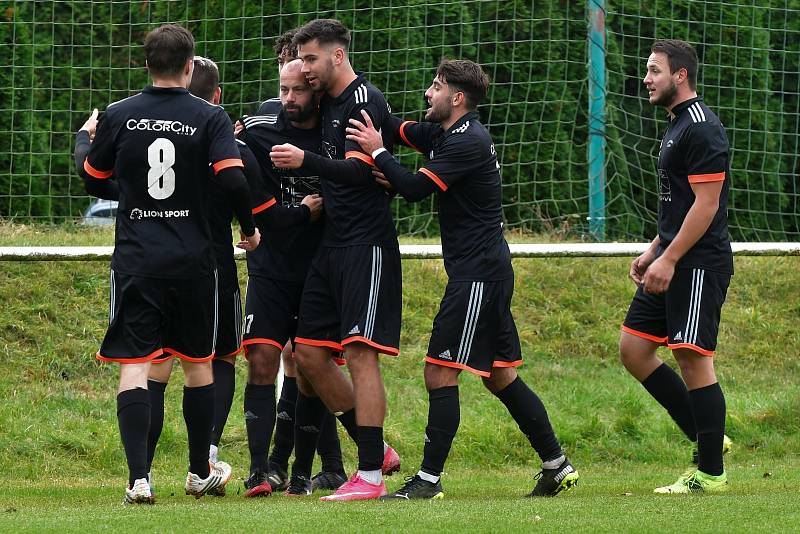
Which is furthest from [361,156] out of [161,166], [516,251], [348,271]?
[516,251]

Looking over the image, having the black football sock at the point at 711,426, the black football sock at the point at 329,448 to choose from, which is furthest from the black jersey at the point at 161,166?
the black football sock at the point at 711,426

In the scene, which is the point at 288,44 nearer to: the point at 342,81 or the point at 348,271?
the point at 342,81

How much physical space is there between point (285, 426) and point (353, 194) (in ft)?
4.91

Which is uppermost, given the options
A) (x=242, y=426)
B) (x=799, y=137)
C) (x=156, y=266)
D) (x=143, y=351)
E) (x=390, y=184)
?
(x=799, y=137)

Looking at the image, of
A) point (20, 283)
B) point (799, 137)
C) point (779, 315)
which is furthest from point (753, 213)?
point (20, 283)

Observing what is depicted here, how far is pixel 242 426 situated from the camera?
28.9 feet

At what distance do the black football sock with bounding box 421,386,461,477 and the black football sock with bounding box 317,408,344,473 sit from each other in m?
1.04

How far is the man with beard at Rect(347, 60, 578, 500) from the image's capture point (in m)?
6.44

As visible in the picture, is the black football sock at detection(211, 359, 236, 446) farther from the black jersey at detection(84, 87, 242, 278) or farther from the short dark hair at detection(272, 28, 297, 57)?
the short dark hair at detection(272, 28, 297, 57)

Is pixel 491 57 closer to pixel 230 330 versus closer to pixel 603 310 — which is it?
pixel 603 310

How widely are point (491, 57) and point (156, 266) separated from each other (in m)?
6.37

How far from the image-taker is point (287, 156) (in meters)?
6.45

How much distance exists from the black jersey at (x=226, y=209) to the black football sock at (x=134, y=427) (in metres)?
0.93

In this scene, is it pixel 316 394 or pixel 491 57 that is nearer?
pixel 316 394
